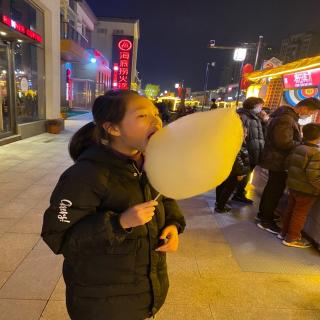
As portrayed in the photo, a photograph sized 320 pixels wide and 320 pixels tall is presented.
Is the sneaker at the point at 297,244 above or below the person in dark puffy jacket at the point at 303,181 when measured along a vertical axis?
below

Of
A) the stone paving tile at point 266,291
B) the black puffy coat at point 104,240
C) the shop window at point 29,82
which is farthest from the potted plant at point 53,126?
the black puffy coat at point 104,240

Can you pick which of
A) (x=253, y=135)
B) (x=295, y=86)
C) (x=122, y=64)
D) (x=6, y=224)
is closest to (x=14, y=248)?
(x=6, y=224)

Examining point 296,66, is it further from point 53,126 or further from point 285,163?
point 53,126

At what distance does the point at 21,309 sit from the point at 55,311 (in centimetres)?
30

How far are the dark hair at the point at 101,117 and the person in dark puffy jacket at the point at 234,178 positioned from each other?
3.49 metres

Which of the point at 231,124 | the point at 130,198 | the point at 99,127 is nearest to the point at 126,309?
the point at 130,198

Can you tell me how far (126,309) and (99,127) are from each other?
0.93 meters

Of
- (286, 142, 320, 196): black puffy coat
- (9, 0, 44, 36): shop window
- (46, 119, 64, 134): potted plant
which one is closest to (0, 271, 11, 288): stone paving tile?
(286, 142, 320, 196): black puffy coat

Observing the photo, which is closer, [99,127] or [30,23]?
[99,127]

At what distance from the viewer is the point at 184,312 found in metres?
2.50

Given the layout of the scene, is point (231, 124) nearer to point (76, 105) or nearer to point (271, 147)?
point (271, 147)

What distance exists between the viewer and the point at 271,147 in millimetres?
4242

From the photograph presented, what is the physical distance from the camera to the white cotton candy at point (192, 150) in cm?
111

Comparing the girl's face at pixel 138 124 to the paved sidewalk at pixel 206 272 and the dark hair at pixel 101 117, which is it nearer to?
the dark hair at pixel 101 117
